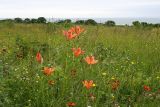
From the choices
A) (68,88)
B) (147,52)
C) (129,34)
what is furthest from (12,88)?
(129,34)

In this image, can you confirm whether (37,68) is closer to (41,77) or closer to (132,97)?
(41,77)

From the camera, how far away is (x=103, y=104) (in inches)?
169

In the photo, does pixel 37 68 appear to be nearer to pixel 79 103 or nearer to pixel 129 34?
pixel 79 103

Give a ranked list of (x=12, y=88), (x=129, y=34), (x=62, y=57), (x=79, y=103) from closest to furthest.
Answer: (x=79, y=103) < (x=12, y=88) < (x=62, y=57) < (x=129, y=34)

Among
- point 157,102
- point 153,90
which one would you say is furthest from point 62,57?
point 157,102

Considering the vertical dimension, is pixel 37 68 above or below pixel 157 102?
above

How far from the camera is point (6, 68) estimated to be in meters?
4.46

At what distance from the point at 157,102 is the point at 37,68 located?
1.34 metres

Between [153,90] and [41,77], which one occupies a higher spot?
[41,77]

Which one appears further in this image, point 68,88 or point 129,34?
point 129,34

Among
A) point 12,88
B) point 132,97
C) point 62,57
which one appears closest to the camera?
point 12,88

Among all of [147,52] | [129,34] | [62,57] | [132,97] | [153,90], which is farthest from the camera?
[129,34]

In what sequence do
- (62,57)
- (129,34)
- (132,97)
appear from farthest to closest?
(129,34), (62,57), (132,97)

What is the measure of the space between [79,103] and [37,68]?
2.39ft
